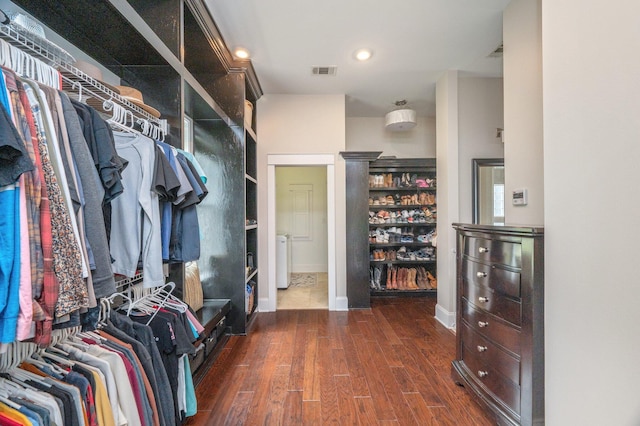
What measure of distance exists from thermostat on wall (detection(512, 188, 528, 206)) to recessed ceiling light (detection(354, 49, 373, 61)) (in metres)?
1.83

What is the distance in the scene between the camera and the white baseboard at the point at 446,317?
287cm

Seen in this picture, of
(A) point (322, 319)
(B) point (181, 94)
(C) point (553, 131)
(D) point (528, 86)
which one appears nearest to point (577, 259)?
(C) point (553, 131)

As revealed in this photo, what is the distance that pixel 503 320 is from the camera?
1.48 m

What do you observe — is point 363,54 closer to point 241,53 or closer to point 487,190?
point 241,53

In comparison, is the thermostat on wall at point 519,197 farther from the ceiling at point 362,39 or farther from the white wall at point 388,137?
the white wall at point 388,137

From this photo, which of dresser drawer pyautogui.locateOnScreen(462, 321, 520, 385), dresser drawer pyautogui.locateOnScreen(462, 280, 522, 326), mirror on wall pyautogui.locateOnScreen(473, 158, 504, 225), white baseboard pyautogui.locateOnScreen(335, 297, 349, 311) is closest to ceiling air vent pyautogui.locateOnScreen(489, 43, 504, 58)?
mirror on wall pyautogui.locateOnScreen(473, 158, 504, 225)

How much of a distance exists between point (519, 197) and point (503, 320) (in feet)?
3.11

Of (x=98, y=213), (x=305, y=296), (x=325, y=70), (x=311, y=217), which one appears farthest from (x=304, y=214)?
(x=98, y=213)

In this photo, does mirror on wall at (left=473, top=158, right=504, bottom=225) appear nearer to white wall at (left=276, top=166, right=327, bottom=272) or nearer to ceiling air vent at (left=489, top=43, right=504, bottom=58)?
ceiling air vent at (left=489, top=43, right=504, bottom=58)

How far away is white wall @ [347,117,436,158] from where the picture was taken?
4.36 m

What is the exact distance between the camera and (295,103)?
347cm

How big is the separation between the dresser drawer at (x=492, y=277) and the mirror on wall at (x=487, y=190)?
1.39 m

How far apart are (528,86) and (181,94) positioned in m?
2.39

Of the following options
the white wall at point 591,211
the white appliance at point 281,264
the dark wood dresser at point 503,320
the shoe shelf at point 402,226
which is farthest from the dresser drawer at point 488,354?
the white appliance at point 281,264
